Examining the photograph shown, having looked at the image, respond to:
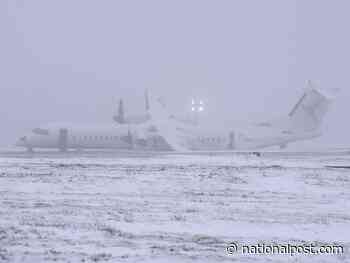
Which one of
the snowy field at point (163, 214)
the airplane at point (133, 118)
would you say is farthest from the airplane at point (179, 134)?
the snowy field at point (163, 214)

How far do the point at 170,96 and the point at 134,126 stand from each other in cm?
10995

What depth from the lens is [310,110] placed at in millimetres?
39938

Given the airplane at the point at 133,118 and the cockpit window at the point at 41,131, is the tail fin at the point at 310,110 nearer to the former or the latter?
the airplane at the point at 133,118

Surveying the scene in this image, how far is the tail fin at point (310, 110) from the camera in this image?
39781 millimetres

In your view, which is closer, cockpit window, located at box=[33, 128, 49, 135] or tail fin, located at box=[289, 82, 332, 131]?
cockpit window, located at box=[33, 128, 49, 135]

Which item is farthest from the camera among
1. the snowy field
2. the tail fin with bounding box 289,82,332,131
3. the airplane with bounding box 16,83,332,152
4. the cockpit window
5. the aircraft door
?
the tail fin with bounding box 289,82,332,131

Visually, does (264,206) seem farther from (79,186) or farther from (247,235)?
(79,186)

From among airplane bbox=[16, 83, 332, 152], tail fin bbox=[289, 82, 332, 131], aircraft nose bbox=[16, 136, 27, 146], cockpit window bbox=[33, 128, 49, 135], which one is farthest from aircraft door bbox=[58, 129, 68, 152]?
tail fin bbox=[289, 82, 332, 131]

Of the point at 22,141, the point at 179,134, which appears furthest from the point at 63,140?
the point at 179,134

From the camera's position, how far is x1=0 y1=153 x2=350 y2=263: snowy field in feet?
26.1

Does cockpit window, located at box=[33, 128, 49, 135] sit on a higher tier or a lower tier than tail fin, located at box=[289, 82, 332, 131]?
lower

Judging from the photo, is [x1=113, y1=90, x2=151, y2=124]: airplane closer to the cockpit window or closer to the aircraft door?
the aircraft door

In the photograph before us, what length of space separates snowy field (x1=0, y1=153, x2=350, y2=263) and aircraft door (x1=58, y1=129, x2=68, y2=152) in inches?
767

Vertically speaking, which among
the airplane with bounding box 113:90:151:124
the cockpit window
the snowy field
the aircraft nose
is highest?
the airplane with bounding box 113:90:151:124
